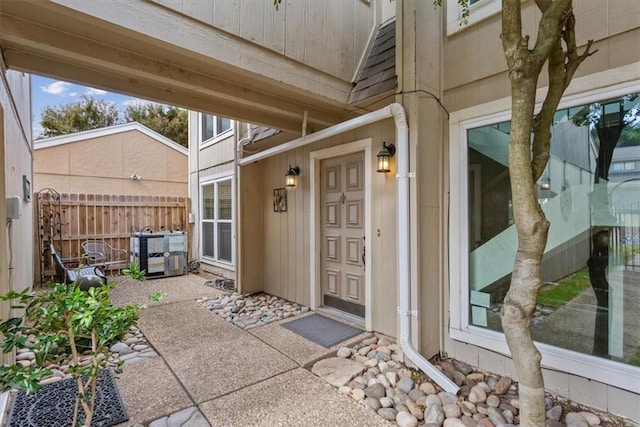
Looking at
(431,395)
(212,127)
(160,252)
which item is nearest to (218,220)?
(160,252)

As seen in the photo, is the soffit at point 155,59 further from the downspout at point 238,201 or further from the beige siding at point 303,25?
the downspout at point 238,201

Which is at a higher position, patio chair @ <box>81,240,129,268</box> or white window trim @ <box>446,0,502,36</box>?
white window trim @ <box>446,0,502,36</box>

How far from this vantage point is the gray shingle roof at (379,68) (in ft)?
10.8

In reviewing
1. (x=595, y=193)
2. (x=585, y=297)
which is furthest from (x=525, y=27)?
(x=585, y=297)

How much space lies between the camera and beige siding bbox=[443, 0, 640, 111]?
7.30 feet

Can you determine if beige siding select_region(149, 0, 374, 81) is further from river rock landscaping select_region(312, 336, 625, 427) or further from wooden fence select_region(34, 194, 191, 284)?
wooden fence select_region(34, 194, 191, 284)

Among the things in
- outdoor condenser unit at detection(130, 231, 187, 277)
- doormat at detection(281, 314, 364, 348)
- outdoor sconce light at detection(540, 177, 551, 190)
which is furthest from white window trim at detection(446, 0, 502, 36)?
outdoor condenser unit at detection(130, 231, 187, 277)

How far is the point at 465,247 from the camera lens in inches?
117

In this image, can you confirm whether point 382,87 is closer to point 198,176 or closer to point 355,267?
point 355,267

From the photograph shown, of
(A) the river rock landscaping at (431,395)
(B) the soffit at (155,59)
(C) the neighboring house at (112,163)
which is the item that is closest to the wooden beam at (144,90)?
(B) the soffit at (155,59)

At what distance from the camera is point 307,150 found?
15.4 feet

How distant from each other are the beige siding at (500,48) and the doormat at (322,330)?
2728 millimetres

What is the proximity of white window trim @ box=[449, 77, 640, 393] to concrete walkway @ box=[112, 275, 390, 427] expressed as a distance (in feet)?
4.20

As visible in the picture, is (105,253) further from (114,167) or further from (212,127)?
(212,127)
